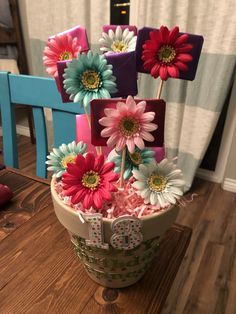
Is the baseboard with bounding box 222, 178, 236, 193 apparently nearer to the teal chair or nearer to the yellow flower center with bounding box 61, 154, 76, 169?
the teal chair

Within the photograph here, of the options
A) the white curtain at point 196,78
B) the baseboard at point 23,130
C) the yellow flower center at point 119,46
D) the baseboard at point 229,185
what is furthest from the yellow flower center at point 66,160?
the baseboard at point 23,130

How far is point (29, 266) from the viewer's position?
1.89ft

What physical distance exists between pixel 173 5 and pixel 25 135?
6.39ft

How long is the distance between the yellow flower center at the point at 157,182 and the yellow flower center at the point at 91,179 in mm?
84

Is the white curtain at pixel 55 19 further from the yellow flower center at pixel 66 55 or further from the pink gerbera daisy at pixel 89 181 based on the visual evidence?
the pink gerbera daisy at pixel 89 181

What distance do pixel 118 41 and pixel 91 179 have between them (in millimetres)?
257

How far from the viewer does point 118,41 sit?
513 mm

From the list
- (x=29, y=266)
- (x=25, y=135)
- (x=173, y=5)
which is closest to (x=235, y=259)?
(x=29, y=266)

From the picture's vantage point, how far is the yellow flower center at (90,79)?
16.9 inches

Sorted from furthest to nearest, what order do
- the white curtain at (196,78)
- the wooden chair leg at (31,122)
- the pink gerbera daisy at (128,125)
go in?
the wooden chair leg at (31,122)
the white curtain at (196,78)
the pink gerbera daisy at (128,125)

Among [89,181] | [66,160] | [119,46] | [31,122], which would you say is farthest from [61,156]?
[31,122]

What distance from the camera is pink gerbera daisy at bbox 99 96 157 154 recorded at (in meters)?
0.40

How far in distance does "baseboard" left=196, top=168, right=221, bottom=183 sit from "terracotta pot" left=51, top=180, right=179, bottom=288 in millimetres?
1748

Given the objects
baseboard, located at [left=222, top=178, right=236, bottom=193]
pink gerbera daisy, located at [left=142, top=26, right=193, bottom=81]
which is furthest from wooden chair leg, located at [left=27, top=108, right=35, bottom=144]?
pink gerbera daisy, located at [left=142, top=26, right=193, bottom=81]
